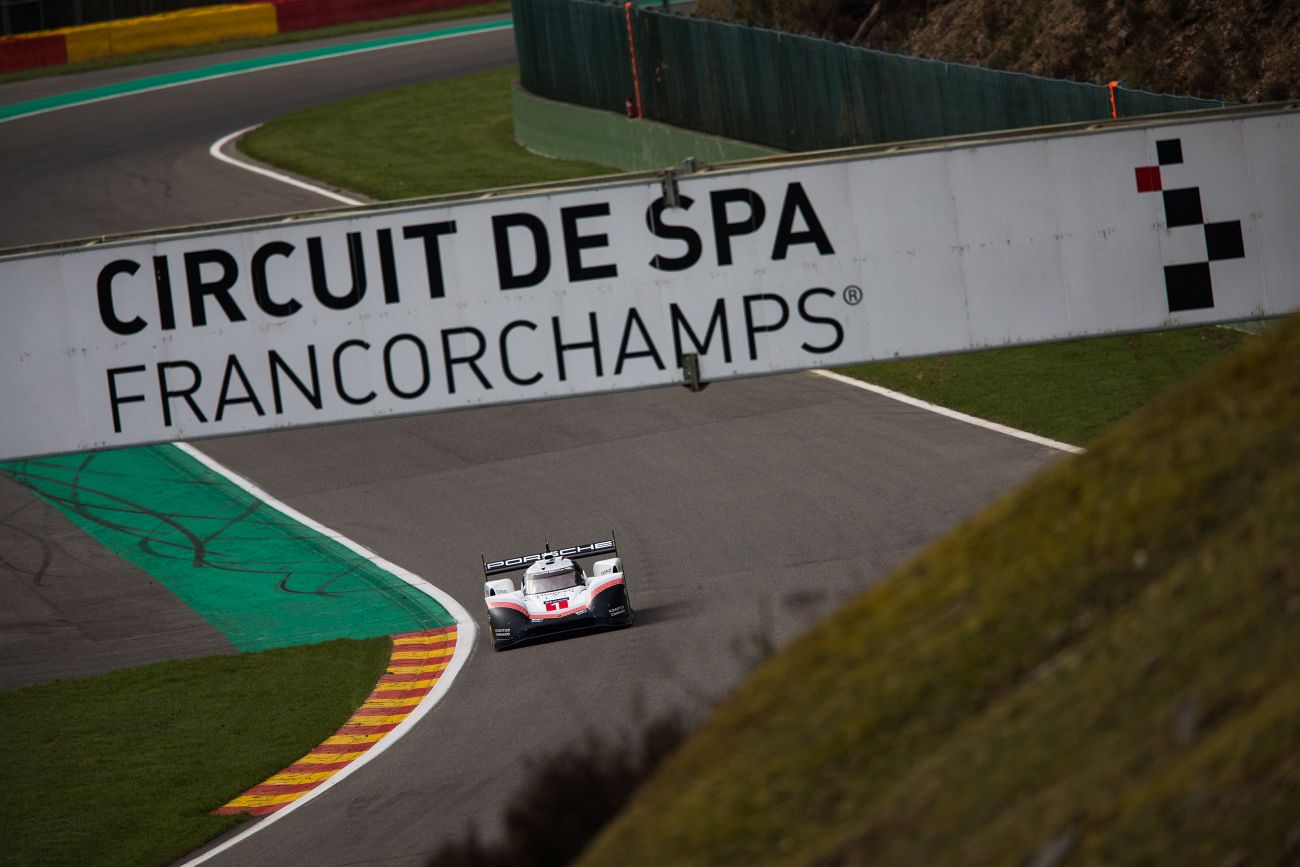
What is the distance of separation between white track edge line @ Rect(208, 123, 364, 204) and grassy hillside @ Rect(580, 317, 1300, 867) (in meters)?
27.9

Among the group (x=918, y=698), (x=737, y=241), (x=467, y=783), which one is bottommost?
(x=467, y=783)

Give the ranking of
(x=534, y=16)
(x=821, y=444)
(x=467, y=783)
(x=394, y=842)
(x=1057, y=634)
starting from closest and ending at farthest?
(x=1057, y=634)
(x=394, y=842)
(x=467, y=783)
(x=821, y=444)
(x=534, y=16)

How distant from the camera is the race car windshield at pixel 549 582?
18469 millimetres

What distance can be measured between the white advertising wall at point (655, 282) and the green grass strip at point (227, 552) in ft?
29.6

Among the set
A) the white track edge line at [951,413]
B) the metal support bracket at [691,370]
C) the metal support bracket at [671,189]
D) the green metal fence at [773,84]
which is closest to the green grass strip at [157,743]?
the metal support bracket at [691,370]

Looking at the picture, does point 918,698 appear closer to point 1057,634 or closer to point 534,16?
point 1057,634

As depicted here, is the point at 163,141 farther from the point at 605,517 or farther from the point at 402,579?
the point at 605,517

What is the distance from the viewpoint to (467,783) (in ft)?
47.0

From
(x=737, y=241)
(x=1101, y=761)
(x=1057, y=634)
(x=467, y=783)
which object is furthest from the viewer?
(x=467, y=783)

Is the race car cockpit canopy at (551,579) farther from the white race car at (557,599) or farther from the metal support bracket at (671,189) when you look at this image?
the metal support bracket at (671,189)

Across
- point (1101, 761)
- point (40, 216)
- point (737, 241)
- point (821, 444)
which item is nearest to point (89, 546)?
point (821, 444)

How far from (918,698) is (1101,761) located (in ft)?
3.05

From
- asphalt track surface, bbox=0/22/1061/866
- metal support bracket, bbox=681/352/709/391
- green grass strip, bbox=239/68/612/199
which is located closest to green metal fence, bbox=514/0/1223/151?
green grass strip, bbox=239/68/612/199

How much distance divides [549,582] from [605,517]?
142 inches
